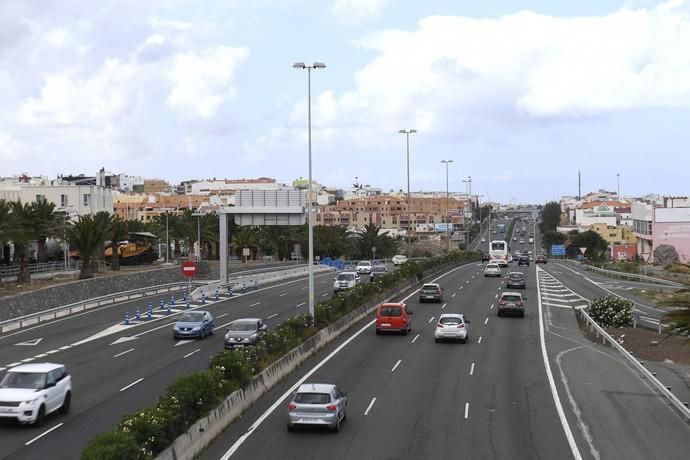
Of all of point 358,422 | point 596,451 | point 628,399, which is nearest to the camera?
point 596,451

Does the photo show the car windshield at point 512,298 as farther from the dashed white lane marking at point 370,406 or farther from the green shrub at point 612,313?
the dashed white lane marking at point 370,406

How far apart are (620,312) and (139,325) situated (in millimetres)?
27041

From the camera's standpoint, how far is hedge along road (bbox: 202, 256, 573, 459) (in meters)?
18.1

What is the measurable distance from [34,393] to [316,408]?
725 centimetres

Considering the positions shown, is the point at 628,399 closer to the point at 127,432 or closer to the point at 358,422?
the point at 358,422

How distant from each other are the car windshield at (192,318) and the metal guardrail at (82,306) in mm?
10150

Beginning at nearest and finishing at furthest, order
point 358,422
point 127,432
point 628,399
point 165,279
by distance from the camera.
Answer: point 127,432 < point 358,422 < point 628,399 < point 165,279

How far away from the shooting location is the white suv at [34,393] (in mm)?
19531

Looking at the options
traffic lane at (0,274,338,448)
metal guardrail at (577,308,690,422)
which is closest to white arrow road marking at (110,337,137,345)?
traffic lane at (0,274,338,448)

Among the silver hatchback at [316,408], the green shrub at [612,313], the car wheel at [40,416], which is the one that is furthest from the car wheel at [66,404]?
the green shrub at [612,313]

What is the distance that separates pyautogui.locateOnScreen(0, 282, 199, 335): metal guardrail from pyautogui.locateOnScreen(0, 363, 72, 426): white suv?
21203mm

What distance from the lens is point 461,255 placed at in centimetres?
10888

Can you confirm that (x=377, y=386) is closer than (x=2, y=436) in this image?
No

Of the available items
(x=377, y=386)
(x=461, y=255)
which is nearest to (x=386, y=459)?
(x=377, y=386)
